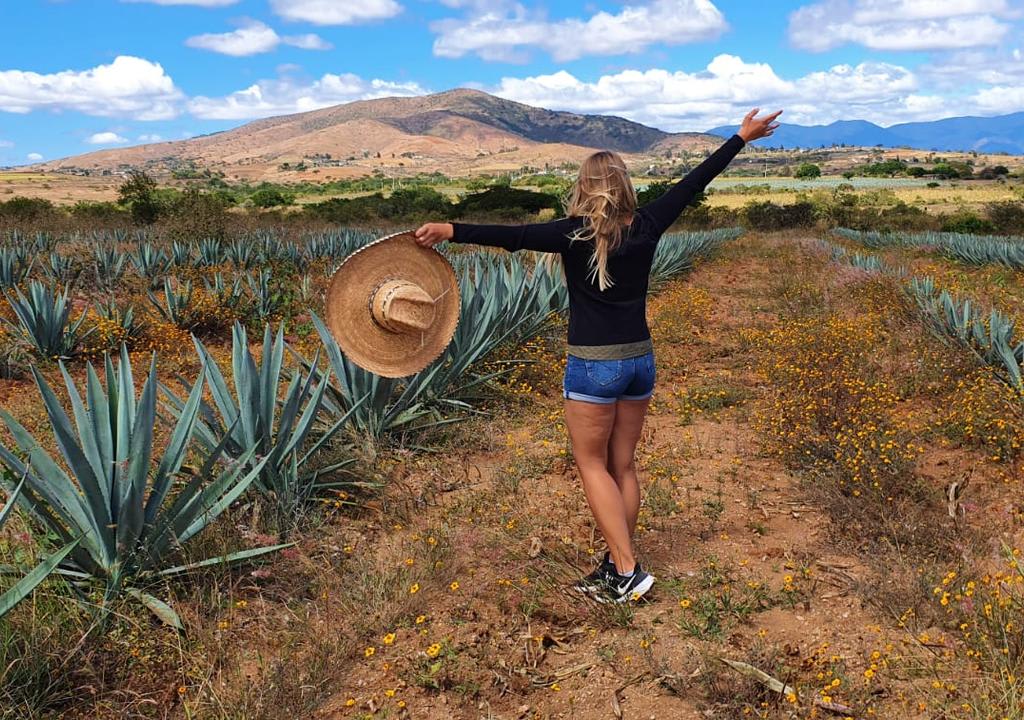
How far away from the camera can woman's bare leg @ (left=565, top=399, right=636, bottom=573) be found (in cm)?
268

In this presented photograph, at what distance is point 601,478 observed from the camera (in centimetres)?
274

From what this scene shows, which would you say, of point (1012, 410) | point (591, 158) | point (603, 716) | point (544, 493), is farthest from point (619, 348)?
point (1012, 410)


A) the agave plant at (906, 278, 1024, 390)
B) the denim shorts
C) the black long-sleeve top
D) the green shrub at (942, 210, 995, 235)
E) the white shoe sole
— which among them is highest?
the black long-sleeve top

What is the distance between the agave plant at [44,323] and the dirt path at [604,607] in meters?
4.40

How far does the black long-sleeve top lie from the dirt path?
3.25ft

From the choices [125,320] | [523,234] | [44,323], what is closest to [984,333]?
[523,234]

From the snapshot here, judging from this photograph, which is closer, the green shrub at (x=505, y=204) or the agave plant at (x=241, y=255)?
the agave plant at (x=241, y=255)

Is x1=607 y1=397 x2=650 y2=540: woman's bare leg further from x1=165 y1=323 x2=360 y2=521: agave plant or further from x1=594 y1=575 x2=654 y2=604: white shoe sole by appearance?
x1=165 y1=323 x2=360 y2=521: agave plant

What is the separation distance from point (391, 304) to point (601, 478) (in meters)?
1.04

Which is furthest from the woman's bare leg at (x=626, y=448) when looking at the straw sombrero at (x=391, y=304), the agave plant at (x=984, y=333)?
the agave plant at (x=984, y=333)

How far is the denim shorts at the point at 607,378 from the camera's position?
2.58 metres

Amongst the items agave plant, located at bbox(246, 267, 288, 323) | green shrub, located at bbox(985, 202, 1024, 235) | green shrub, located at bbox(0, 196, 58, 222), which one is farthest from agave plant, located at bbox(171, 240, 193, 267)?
green shrub, located at bbox(985, 202, 1024, 235)

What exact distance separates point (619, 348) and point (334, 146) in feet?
629

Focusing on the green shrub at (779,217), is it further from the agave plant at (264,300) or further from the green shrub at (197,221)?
the agave plant at (264,300)
